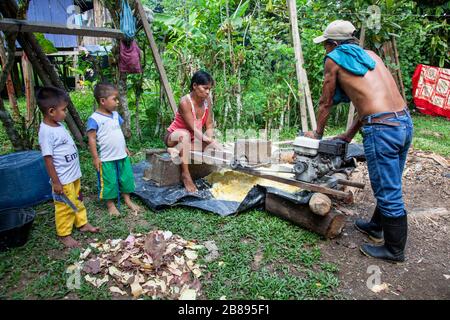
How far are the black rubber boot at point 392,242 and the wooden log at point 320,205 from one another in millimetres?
492

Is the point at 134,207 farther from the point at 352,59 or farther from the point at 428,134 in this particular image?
the point at 428,134

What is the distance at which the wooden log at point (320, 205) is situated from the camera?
3137mm

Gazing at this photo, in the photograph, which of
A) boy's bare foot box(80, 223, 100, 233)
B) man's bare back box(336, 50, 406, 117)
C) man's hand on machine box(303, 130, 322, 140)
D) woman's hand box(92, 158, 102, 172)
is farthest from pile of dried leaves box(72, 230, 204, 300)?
man's bare back box(336, 50, 406, 117)

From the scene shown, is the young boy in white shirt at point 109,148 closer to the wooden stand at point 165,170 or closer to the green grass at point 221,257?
the green grass at point 221,257

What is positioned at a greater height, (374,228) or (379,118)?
(379,118)

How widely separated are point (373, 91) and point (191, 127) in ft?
7.41

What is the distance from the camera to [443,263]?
10.2 ft

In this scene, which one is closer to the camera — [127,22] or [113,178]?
[113,178]

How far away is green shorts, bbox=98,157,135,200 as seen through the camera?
369 cm

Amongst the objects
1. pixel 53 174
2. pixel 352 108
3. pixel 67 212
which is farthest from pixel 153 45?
pixel 352 108

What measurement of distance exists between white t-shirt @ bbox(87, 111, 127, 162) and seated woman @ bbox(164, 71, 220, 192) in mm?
795

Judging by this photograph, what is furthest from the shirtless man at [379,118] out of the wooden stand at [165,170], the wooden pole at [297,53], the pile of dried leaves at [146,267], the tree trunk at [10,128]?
the tree trunk at [10,128]

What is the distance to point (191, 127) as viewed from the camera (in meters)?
4.27
